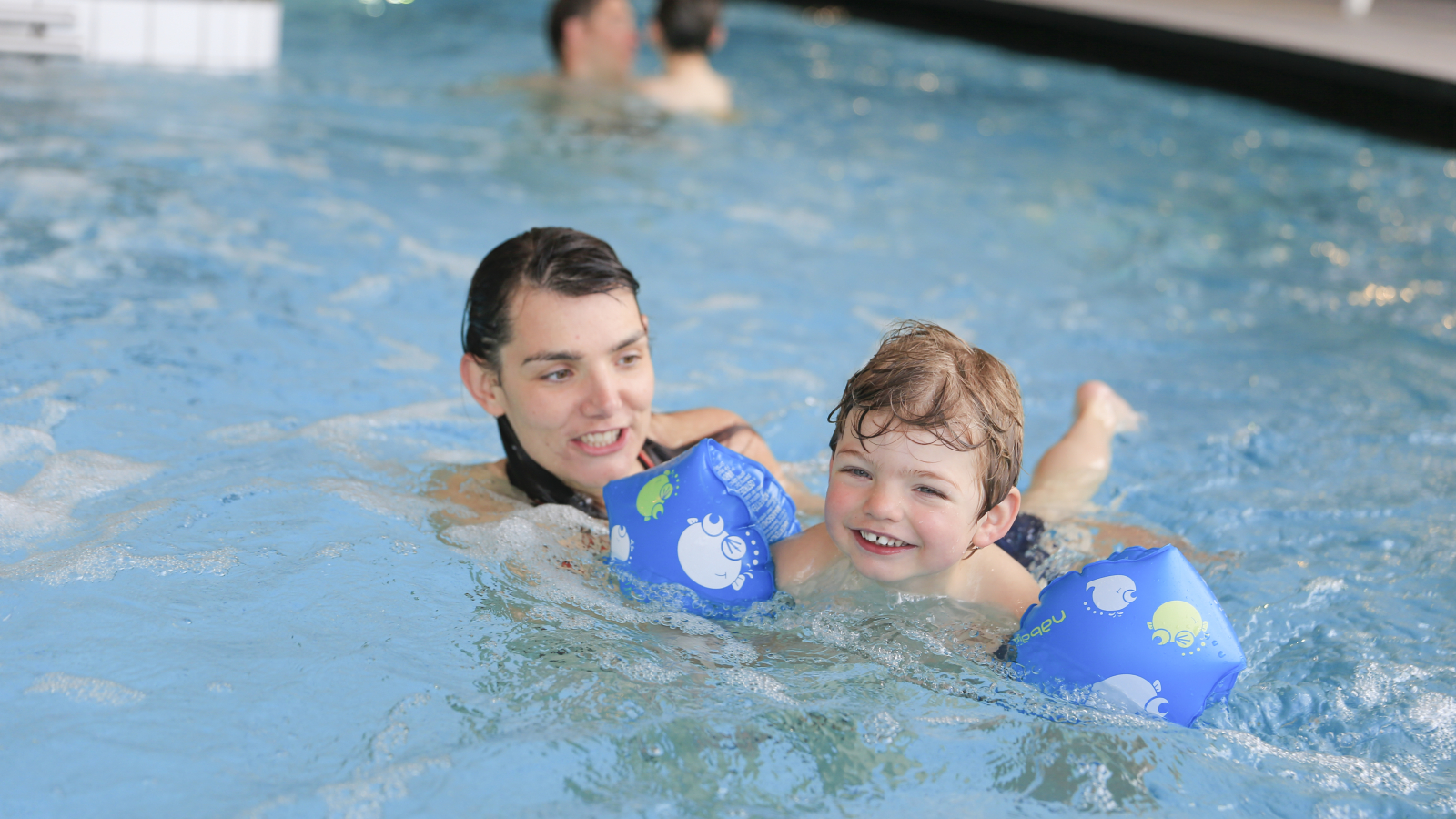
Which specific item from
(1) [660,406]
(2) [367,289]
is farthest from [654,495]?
(2) [367,289]

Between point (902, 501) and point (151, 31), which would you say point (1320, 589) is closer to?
point (902, 501)

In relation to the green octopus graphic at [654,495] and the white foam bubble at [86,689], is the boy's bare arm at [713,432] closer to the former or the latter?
the green octopus graphic at [654,495]

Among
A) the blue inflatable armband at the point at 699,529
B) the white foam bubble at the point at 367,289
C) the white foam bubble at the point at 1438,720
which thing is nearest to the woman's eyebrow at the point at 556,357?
the blue inflatable armband at the point at 699,529

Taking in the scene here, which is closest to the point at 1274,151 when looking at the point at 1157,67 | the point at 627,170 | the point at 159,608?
the point at 1157,67

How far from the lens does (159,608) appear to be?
2.87m

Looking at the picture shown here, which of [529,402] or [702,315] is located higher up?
[529,402]

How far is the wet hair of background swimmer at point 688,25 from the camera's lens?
358 inches

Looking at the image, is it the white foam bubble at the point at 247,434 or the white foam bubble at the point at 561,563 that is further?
the white foam bubble at the point at 247,434

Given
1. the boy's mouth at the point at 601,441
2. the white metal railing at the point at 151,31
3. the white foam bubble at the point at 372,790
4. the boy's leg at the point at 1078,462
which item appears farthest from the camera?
the white metal railing at the point at 151,31

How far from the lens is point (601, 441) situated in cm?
314

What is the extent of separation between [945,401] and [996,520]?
14.3 inches

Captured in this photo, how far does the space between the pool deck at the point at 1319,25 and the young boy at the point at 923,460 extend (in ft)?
28.9

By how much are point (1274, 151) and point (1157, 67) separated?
9.12ft

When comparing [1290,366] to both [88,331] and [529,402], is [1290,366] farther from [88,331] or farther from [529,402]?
[88,331]
